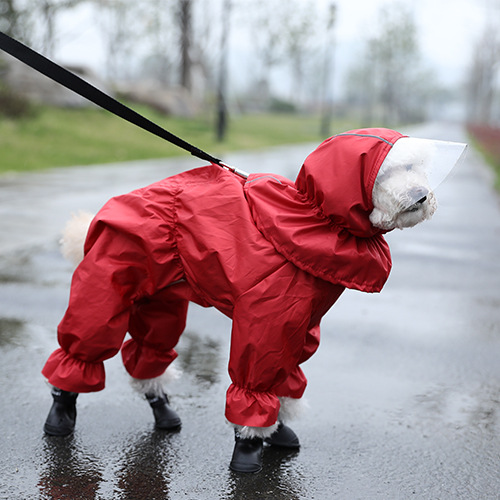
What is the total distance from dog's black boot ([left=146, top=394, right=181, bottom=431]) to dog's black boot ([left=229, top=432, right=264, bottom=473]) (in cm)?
49

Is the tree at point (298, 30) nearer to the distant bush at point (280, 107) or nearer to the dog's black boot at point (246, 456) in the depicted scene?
the distant bush at point (280, 107)

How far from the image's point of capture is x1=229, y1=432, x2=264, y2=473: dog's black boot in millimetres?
2852

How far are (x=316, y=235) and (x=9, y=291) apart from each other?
12.1ft

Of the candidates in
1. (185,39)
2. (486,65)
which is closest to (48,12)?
(185,39)

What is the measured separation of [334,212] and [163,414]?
138cm

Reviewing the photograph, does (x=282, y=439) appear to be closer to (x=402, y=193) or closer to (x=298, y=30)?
(x=402, y=193)

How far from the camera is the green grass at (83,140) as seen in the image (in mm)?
15531

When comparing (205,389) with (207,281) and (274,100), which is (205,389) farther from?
(274,100)

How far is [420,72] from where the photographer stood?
323ft

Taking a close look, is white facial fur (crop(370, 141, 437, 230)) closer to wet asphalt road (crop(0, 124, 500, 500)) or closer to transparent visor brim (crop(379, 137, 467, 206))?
transparent visor brim (crop(379, 137, 467, 206))

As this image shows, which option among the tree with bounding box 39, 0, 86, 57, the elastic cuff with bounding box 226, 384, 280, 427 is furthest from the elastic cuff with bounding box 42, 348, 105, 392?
the tree with bounding box 39, 0, 86, 57

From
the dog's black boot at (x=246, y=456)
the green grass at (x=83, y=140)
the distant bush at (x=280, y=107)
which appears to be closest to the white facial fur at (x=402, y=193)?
the dog's black boot at (x=246, y=456)

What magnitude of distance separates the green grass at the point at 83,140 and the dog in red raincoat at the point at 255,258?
11483mm

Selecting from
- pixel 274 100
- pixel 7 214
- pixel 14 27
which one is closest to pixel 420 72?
pixel 274 100
